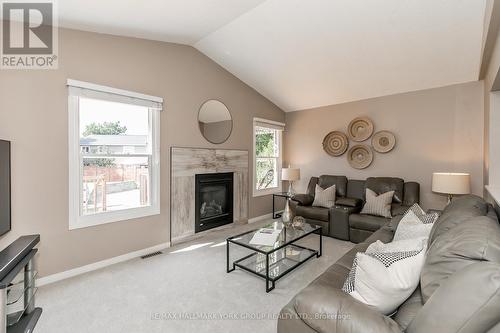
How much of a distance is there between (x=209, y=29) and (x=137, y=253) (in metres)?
3.14

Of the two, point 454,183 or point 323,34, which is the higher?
point 323,34

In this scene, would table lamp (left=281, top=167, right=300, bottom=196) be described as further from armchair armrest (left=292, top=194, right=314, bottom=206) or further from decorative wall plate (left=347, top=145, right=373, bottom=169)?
decorative wall plate (left=347, top=145, right=373, bottom=169)

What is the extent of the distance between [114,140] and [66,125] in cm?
53

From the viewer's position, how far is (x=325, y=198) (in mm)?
4277

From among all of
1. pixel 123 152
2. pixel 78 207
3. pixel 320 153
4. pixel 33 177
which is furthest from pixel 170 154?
pixel 320 153

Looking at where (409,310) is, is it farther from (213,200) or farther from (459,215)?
(213,200)

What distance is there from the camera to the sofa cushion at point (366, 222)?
11.3 feet

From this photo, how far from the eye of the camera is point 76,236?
2730 mm

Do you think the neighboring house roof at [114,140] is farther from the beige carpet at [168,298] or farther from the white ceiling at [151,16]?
the beige carpet at [168,298]

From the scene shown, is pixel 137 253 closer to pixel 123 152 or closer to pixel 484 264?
pixel 123 152

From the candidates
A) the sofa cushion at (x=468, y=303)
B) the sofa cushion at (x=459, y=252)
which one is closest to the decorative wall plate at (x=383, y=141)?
the sofa cushion at (x=459, y=252)

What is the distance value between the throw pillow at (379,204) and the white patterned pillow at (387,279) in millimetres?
2551

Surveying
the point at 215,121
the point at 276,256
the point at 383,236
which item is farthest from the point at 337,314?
the point at 215,121

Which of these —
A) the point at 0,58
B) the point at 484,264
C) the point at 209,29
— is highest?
the point at 209,29
